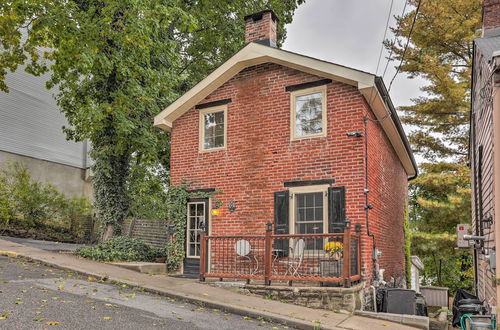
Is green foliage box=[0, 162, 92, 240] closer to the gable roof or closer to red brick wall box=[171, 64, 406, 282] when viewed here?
the gable roof

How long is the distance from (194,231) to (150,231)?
7.94 feet

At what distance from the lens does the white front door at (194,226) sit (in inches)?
486

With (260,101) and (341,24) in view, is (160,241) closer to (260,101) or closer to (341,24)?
(260,101)

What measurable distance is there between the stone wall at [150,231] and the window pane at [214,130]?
3013 mm

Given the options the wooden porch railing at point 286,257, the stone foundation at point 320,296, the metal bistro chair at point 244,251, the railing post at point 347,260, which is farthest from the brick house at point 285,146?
the stone foundation at point 320,296

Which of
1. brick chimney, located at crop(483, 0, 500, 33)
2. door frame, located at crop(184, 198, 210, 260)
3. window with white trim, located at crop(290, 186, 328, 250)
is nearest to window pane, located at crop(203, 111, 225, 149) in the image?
door frame, located at crop(184, 198, 210, 260)

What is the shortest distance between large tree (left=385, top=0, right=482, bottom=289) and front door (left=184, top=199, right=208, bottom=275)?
378 inches

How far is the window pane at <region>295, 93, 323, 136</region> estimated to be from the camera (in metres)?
11.0

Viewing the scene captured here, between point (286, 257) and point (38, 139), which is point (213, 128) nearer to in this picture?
point (286, 257)

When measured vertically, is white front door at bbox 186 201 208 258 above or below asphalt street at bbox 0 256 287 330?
above

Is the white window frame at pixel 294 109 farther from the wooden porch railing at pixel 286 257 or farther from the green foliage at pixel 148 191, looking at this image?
the green foliage at pixel 148 191

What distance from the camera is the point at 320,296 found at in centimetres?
908

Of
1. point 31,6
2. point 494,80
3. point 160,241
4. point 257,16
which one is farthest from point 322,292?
point 31,6

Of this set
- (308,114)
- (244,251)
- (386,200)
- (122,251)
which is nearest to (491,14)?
(308,114)
